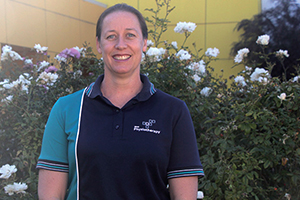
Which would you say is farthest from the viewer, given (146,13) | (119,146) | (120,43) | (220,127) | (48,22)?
(146,13)

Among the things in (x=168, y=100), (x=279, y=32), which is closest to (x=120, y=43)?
(x=168, y=100)

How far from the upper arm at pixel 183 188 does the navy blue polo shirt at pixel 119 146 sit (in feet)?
0.08

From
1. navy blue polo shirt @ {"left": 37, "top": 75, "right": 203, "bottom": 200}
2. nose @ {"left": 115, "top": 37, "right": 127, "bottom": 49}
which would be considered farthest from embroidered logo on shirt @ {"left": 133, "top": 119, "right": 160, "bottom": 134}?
nose @ {"left": 115, "top": 37, "right": 127, "bottom": 49}

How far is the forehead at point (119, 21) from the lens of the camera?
157 centimetres

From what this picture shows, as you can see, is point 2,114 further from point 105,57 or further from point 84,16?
point 84,16

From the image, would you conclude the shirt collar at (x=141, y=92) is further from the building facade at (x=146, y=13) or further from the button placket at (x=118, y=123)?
the building facade at (x=146, y=13)

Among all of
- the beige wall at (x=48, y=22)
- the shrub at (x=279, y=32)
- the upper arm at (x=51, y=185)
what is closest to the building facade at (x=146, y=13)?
the beige wall at (x=48, y=22)

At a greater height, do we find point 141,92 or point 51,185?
point 141,92

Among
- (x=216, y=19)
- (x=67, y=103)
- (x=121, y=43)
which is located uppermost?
(x=216, y=19)

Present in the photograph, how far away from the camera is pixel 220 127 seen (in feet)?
8.80

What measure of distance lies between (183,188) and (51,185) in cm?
60

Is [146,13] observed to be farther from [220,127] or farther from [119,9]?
[119,9]

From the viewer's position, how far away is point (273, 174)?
2.74 metres

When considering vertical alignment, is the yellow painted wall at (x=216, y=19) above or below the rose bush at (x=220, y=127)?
above
